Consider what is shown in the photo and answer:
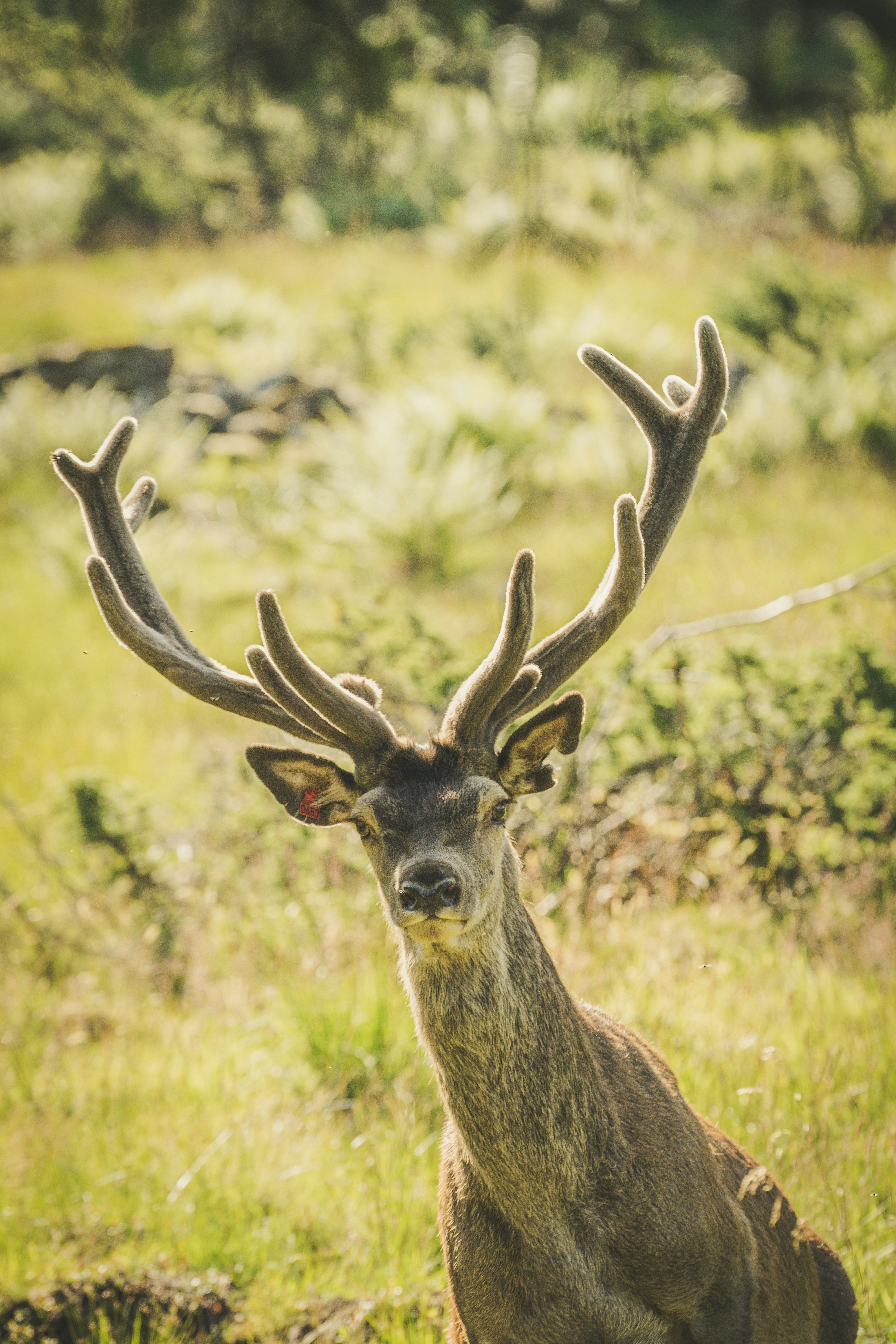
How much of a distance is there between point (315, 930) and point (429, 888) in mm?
2947

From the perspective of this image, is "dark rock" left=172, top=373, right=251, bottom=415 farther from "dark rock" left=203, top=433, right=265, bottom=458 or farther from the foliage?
the foliage

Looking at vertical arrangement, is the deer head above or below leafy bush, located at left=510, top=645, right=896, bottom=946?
above

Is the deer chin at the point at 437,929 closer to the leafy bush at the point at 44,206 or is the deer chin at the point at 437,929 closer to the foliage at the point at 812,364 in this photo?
the foliage at the point at 812,364

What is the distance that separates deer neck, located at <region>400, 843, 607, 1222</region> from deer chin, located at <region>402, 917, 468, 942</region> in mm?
172

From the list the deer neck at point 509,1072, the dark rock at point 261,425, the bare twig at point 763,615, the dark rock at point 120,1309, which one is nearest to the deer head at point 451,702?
the deer neck at point 509,1072

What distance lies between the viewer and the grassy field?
3.59 m

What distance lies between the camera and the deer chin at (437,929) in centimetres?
234

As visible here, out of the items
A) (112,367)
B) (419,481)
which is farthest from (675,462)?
(112,367)

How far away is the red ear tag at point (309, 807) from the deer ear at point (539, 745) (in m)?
0.52

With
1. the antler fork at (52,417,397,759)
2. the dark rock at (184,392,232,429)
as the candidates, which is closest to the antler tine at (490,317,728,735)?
the antler fork at (52,417,397,759)

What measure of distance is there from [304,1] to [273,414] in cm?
1180

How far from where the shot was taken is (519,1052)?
2.58m

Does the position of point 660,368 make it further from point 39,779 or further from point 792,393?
point 39,779

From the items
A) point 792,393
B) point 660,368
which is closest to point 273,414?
point 660,368
